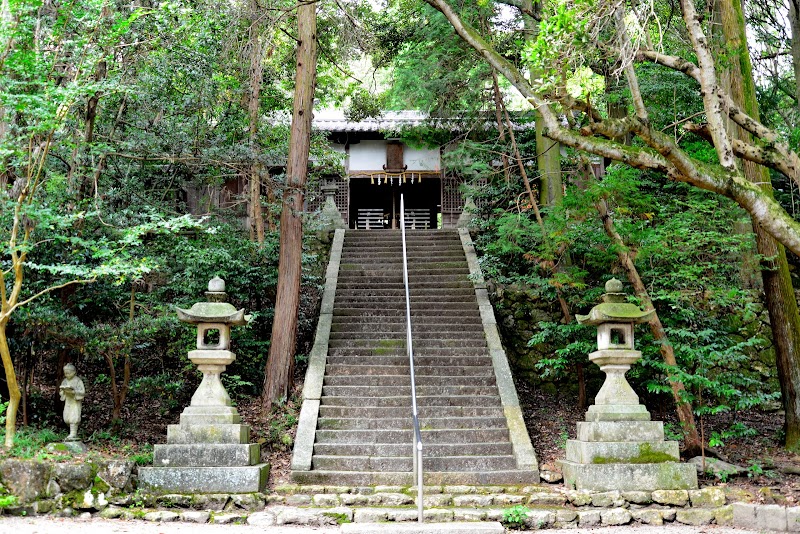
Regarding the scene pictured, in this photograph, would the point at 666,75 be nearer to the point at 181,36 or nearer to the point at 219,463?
the point at 181,36

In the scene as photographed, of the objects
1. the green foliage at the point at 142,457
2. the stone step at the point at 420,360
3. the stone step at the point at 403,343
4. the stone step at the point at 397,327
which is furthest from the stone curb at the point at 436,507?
the stone step at the point at 397,327

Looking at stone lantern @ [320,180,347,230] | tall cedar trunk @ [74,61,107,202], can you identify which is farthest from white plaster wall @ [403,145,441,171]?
tall cedar trunk @ [74,61,107,202]

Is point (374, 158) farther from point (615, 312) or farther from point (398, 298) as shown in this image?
point (615, 312)

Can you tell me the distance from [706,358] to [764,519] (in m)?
2.50

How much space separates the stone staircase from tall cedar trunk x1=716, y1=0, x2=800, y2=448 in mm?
3838

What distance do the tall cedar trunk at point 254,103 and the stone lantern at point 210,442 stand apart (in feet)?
11.3

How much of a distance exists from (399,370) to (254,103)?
6.32m

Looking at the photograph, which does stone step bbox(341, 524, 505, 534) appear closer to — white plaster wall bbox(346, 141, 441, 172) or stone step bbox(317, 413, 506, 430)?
stone step bbox(317, 413, 506, 430)

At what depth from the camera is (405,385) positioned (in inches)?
393

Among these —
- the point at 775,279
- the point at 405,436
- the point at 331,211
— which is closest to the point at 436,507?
the point at 405,436

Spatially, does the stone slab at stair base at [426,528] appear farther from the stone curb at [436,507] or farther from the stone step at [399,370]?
the stone step at [399,370]

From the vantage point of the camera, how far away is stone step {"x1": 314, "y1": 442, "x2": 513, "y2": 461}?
28.0 feet

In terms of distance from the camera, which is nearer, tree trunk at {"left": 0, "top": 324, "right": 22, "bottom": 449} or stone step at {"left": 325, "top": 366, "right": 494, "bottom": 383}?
tree trunk at {"left": 0, "top": 324, "right": 22, "bottom": 449}

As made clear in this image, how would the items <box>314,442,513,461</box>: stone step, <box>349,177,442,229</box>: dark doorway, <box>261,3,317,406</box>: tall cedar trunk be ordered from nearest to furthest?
<box>314,442,513,461</box>: stone step < <box>261,3,317,406</box>: tall cedar trunk < <box>349,177,442,229</box>: dark doorway
